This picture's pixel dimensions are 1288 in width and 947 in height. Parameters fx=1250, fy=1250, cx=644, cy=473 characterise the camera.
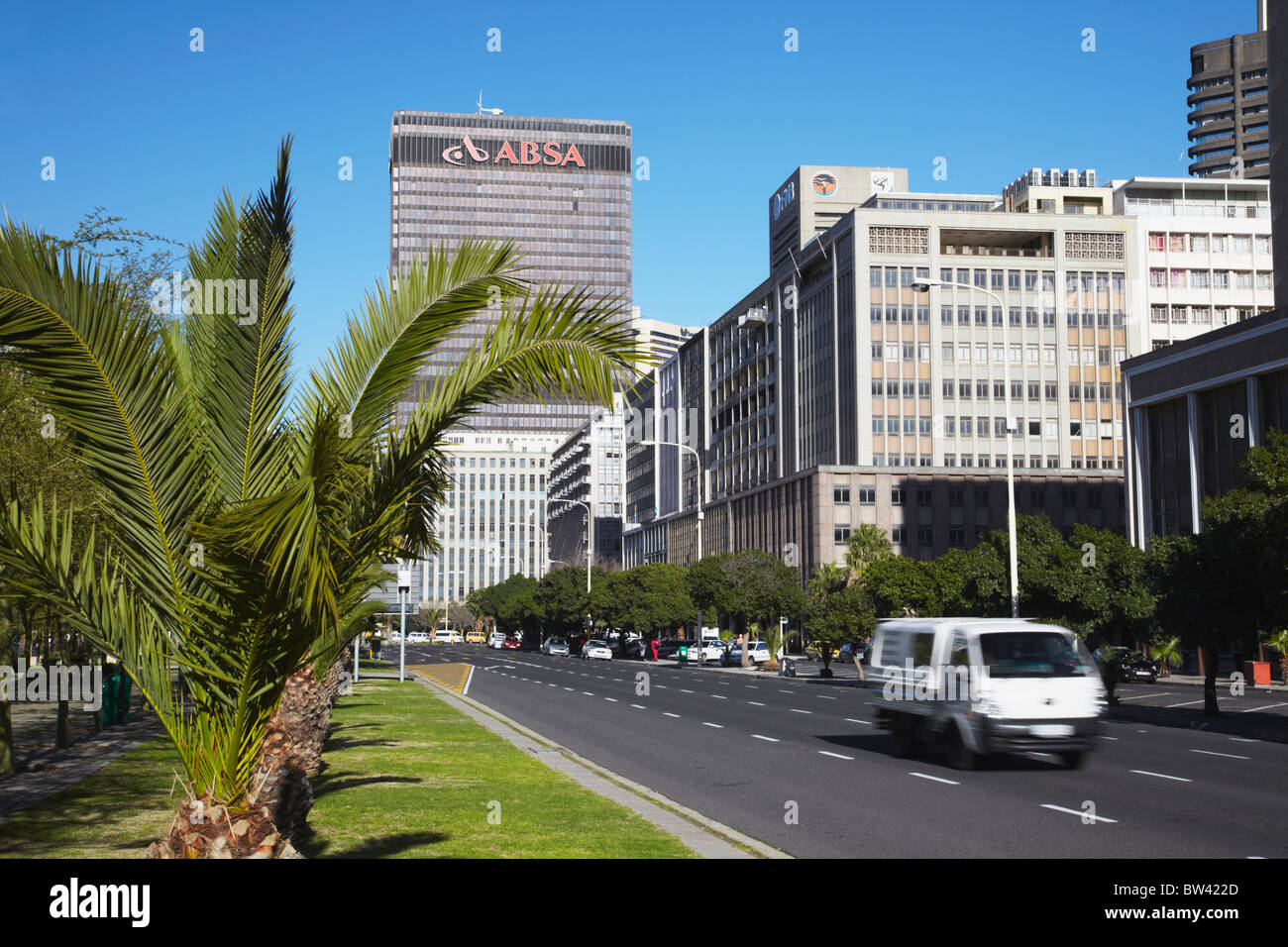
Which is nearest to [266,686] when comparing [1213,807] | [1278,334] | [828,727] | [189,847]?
[189,847]

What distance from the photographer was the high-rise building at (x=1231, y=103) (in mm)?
158375

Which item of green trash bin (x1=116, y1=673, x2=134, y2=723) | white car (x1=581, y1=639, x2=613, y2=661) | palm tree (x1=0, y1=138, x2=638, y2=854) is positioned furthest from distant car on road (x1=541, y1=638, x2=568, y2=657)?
palm tree (x1=0, y1=138, x2=638, y2=854)

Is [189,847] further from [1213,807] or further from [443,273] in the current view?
[1213,807]

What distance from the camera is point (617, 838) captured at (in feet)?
35.8

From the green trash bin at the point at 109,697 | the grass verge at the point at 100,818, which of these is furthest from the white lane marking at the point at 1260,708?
the green trash bin at the point at 109,697

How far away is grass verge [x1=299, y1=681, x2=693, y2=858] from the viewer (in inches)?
406

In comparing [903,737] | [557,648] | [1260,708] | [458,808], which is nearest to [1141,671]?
[1260,708]

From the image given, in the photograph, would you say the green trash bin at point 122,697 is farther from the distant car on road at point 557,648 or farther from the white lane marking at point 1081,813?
the distant car on road at point 557,648

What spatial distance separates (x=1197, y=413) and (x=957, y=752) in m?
47.0

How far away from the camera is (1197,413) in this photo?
194 feet

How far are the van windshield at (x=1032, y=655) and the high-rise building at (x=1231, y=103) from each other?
159179 millimetres

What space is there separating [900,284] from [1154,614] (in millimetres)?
66776

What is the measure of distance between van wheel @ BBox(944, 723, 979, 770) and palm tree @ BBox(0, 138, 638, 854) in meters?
11.2

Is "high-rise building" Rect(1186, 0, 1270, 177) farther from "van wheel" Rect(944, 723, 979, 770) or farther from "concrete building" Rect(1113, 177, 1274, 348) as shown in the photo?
"van wheel" Rect(944, 723, 979, 770)
